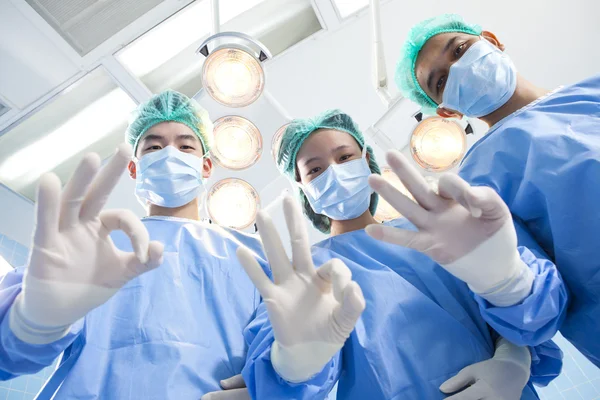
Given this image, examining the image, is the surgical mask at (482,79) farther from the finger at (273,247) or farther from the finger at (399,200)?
the finger at (273,247)

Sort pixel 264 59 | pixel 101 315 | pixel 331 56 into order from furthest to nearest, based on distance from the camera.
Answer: pixel 331 56, pixel 264 59, pixel 101 315

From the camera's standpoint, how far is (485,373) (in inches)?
45.2

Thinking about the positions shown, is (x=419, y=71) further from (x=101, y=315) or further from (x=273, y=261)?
(x=101, y=315)

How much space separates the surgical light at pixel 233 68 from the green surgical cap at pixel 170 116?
116mm

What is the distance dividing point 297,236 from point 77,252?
1.49 ft

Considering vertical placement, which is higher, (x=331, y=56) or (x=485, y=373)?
(x=331, y=56)

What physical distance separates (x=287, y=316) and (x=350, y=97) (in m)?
1.69

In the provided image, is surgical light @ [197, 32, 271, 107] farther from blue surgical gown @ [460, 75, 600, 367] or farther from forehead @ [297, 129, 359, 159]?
blue surgical gown @ [460, 75, 600, 367]

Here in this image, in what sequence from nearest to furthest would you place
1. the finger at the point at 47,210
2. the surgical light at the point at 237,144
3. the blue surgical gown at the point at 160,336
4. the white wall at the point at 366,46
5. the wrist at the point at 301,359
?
the finger at the point at 47,210 → the wrist at the point at 301,359 → the blue surgical gown at the point at 160,336 → the surgical light at the point at 237,144 → the white wall at the point at 366,46

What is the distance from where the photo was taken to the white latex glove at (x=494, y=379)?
3.70 feet

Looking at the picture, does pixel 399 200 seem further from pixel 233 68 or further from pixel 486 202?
pixel 233 68

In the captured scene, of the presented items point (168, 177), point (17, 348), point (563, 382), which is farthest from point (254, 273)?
point (563, 382)

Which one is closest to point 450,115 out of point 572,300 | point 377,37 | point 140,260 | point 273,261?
point 377,37

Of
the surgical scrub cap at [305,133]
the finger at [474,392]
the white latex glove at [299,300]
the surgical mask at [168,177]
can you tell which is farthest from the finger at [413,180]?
the surgical mask at [168,177]
